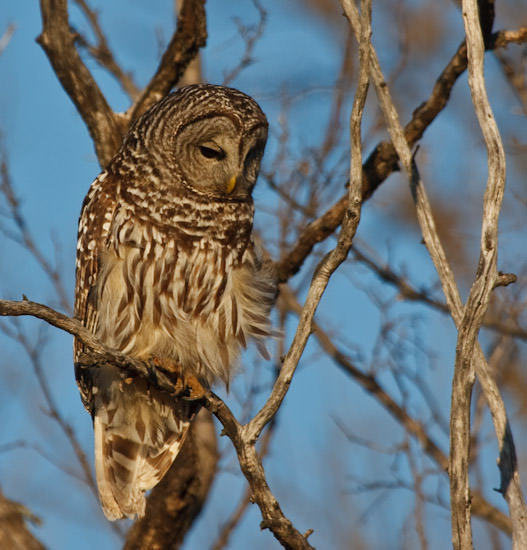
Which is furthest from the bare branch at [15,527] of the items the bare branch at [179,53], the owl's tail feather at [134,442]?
the bare branch at [179,53]

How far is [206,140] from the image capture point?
4.79 m

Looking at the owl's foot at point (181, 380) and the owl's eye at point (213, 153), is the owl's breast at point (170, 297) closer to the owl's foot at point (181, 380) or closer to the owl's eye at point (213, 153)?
the owl's foot at point (181, 380)

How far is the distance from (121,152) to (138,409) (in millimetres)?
1335

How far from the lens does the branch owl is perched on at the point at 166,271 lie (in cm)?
439

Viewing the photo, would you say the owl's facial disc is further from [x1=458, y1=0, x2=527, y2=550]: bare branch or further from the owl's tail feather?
[x1=458, y1=0, x2=527, y2=550]: bare branch

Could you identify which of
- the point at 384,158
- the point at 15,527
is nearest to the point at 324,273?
the point at 384,158

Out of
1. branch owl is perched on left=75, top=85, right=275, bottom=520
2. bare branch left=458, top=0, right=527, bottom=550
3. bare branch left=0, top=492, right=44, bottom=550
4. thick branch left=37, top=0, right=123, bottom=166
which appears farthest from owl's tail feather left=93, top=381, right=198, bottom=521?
bare branch left=458, top=0, right=527, bottom=550

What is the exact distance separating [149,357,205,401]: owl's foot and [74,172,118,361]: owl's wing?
0.40m

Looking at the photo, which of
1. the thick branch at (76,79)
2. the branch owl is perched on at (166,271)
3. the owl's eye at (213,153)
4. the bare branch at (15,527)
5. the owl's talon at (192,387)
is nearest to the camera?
the owl's talon at (192,387)

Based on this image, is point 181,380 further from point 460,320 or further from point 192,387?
point 460,320

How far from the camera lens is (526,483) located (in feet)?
16.0

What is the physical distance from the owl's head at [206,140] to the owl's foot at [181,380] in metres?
0.89

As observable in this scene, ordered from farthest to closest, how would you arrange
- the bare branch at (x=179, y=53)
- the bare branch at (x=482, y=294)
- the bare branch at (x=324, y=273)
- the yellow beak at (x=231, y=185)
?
the bare branch at (x=179, y=53)
the yellow beak at (x=231, y=185)
the bare branch at (x=324, y=273)
the bare branch at (x=482, y=294)

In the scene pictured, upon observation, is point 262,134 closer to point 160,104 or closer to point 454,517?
point 160,104
